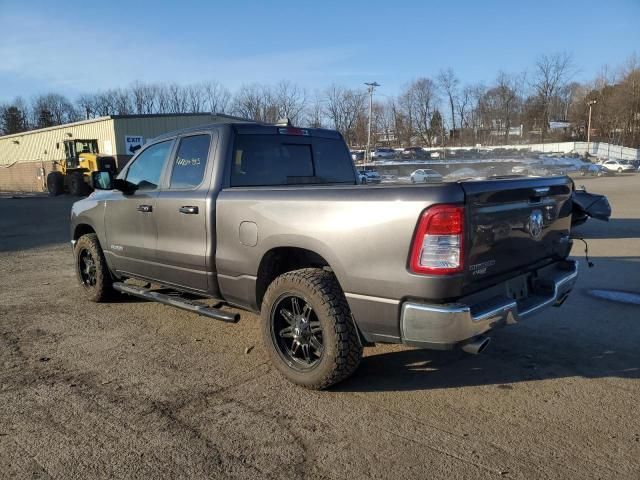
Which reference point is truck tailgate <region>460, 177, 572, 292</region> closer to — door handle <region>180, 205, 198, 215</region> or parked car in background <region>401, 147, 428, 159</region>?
door handle <region>180, 205, 198, 215</region>

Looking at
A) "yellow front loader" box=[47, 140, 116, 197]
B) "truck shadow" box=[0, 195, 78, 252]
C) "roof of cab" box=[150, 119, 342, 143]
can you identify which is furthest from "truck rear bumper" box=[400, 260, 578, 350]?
"yellow front loader" box=[47, 140, 116, 197]

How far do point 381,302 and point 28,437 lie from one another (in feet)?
7.58

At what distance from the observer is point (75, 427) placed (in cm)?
317

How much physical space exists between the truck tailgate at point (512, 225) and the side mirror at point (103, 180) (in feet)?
12.8

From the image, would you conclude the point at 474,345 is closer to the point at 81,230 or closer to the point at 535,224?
the point at 535,224

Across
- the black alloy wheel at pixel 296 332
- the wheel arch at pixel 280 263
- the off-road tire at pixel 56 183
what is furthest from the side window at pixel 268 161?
the off-road tire at pixel 56 183

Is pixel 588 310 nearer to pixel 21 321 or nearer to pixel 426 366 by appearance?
pixel 426 366

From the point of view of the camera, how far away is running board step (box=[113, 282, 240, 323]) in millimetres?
4137

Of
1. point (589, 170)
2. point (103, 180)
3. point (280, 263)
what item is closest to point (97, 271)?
point (103, 180)

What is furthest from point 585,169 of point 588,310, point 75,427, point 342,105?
point 75,427

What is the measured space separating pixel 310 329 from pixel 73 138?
41.2 metres

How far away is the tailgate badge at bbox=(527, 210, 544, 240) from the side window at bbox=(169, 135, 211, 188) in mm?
2692

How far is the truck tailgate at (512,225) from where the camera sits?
9.90 feet

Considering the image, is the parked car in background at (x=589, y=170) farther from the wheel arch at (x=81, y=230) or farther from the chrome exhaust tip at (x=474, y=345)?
→ the chrome exhaust tip at (x=474, y=345)
